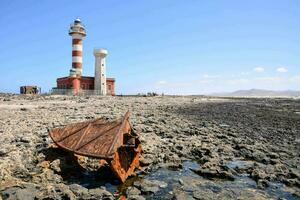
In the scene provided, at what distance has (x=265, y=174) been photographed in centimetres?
909

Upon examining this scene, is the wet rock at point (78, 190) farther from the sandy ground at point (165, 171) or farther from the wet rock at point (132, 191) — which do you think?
the wet rock at point (132, 191)

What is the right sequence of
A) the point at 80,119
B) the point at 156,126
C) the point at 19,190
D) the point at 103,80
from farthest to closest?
the point at 103,80, the point at 80,119, the point at 156,126, the point at 19,190

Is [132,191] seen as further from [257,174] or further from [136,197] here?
[257,174]

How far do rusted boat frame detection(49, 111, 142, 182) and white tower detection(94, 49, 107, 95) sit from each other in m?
42.4

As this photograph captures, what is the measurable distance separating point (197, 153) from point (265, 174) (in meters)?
2.71

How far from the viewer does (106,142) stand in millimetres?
8375

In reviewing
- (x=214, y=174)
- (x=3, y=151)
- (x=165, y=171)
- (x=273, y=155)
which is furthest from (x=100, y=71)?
(x=214, y=174)

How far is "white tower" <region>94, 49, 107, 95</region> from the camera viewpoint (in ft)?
172

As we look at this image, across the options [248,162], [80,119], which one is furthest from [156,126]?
[248,162]

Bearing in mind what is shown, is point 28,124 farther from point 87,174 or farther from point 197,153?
point 197,153

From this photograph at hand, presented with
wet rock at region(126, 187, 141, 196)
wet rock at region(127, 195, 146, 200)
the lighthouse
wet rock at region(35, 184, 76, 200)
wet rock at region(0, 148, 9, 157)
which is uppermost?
the lighthouse

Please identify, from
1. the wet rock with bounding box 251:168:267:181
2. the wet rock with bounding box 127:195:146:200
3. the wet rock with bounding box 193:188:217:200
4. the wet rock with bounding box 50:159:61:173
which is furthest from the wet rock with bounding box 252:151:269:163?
the wet rock with bounding box 50:159:61:173

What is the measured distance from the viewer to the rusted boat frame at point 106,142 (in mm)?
8073

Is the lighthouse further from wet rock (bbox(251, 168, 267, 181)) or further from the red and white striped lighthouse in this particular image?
wet rock (bbox(251, 168, 267, 181))
